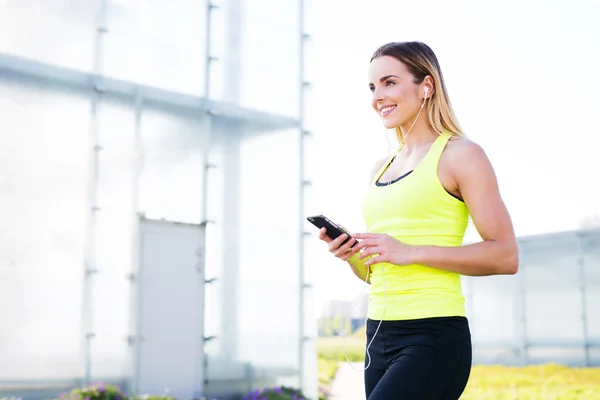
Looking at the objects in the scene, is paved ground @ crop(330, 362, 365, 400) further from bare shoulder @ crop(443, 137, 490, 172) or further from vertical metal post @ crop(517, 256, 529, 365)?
bare shoulder @ crop(443, 137, 490, 172)

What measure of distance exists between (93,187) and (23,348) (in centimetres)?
107

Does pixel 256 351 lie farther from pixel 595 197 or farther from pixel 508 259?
pixel 508 259

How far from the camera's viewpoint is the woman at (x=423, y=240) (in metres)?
1.36

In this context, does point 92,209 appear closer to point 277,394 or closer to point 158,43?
point 158,43

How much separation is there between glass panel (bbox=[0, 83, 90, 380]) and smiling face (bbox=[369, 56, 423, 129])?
3700 millimetres

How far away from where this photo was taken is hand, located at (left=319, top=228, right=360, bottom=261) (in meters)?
1.42

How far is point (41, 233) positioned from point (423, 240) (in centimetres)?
384

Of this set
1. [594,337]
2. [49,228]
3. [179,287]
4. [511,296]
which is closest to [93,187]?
[49,228]

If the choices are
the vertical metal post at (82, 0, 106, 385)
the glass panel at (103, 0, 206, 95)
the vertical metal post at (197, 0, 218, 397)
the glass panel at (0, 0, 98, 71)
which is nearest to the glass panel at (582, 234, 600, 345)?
the vertical metal post at (197, 0, 218, 397)

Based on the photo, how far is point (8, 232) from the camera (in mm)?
4746

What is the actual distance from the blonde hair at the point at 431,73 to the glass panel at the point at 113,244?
3.74 meters

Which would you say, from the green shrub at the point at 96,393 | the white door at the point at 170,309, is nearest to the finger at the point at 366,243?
the green shrub at the point at 96,393

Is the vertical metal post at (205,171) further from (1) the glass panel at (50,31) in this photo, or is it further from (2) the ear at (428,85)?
(2) the ear at (428,85)

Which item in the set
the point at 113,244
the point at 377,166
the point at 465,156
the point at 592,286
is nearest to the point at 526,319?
the point at 592,286
